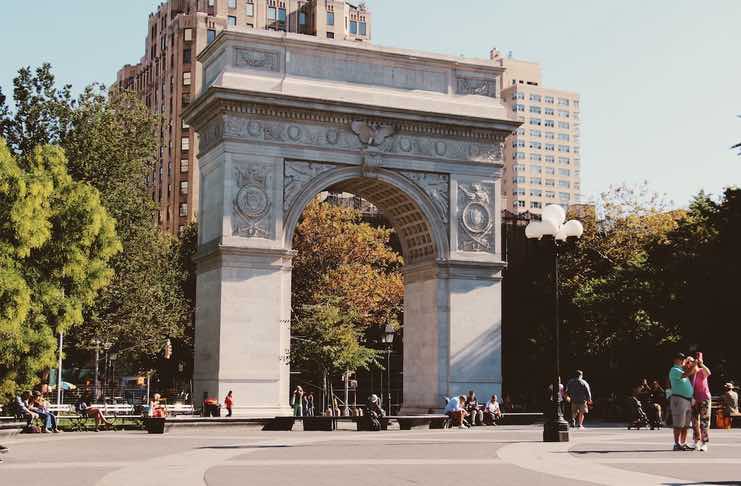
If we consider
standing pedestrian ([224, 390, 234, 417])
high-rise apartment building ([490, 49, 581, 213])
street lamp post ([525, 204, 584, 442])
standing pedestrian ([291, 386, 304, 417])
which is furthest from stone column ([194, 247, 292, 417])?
high-rise apartment building ([490, 49, 581, 213])

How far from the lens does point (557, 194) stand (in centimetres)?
15550

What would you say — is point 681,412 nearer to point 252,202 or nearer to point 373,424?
point 373,424

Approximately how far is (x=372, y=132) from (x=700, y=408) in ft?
72.8

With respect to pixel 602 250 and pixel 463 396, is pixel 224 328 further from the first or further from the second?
pixel 602 250

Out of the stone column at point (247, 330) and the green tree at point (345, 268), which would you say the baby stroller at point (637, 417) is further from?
the green tree at point (345, 268)

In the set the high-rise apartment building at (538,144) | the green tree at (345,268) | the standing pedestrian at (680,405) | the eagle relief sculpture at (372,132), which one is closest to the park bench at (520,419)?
the eagle relief sculpture at (372,132)

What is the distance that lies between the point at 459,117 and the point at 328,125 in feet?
17.0

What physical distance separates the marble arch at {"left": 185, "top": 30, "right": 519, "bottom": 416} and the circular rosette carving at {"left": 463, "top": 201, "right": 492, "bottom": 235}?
0.04 m

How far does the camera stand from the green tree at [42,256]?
31359 millimetres

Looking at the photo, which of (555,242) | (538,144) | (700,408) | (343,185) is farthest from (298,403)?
(538,144)

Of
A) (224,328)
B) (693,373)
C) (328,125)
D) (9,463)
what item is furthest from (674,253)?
(9,463)

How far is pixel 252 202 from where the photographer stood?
38250 millimetres

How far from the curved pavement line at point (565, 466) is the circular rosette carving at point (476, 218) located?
20414 mm

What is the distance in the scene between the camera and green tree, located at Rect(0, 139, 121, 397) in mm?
31359
